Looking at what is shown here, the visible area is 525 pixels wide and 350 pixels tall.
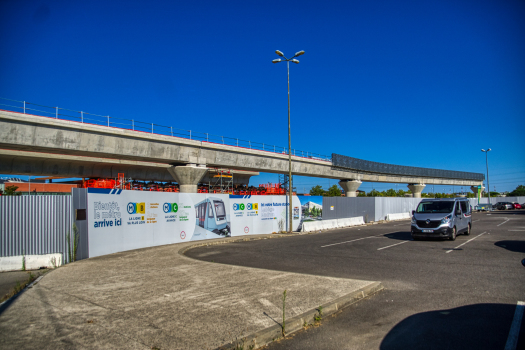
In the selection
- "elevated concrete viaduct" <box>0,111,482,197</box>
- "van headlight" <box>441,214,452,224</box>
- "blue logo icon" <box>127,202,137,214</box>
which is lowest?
"van headlight" <box>441,214,452,224</box>

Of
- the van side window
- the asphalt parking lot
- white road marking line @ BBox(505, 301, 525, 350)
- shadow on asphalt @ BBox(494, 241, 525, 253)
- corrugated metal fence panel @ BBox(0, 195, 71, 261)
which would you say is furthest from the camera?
the van side window

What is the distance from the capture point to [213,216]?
1955cm

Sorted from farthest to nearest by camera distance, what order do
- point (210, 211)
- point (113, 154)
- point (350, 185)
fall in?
point (350, 185), point (113, 154), point (210, 211)

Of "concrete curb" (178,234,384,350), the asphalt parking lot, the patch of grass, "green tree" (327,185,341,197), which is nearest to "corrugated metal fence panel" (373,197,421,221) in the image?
the asphalt parking lot

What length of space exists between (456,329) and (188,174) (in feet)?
89.8

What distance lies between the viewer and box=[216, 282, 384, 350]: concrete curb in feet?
14.8

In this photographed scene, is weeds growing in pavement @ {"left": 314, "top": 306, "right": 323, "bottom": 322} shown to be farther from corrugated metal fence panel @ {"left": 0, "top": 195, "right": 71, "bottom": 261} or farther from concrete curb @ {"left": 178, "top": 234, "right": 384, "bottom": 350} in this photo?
corrugated metal fence panel @ {"left": 0, "top": 195, "right": 71, "bottom": 261}

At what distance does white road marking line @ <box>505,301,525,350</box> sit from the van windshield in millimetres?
11226

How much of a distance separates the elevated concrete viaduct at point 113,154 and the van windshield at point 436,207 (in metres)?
19.5

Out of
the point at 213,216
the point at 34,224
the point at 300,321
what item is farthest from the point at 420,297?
the point at 213,216

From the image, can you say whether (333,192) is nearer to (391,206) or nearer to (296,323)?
(391,206)

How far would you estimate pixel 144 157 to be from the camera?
90.5 feet

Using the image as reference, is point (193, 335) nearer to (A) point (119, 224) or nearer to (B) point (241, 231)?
(A) point (119, 224)

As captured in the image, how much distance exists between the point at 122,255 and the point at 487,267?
12.0 meters
